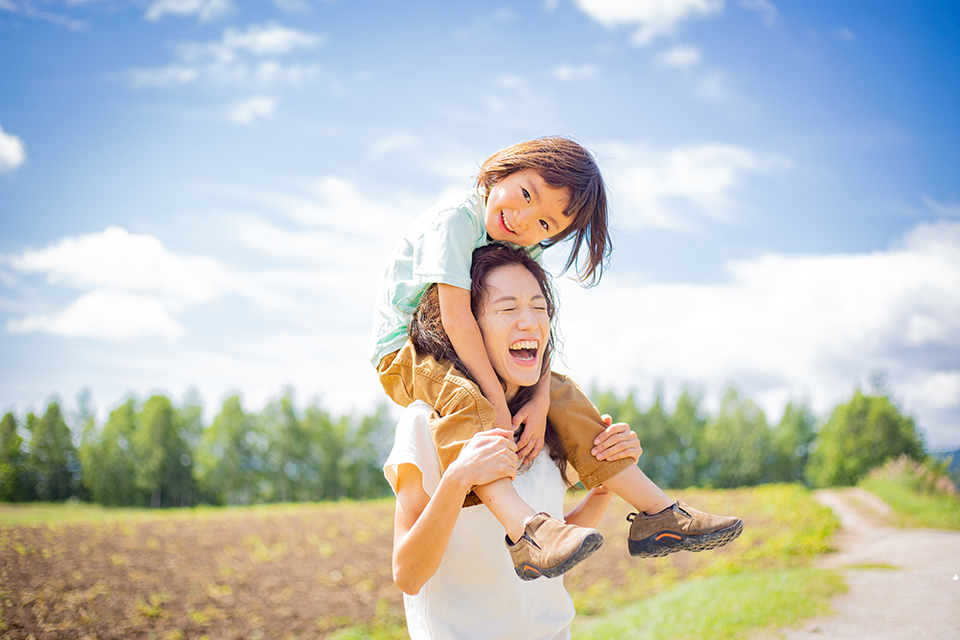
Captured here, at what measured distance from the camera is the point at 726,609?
20.7ft

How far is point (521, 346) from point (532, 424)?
0.28 meters

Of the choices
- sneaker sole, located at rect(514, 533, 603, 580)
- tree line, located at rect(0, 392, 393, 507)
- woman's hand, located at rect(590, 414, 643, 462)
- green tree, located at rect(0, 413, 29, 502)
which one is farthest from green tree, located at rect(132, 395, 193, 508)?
sneaker sole, located at rect(514, 533, 603, 580)

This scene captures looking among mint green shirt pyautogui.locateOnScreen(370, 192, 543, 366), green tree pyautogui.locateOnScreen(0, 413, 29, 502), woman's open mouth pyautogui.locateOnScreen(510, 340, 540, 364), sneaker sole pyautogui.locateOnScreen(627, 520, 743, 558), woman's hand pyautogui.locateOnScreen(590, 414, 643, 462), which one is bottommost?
green tree pyautogui.locateOnScreen(0, 413, 29, 502)

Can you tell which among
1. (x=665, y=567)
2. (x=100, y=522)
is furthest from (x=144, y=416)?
(x=665, y=567)

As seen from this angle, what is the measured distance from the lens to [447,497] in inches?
71.4

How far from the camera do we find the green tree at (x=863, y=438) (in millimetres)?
21938

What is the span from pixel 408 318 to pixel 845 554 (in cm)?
895

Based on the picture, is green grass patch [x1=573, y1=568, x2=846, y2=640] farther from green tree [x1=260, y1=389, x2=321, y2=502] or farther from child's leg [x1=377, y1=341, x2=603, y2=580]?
green tree [x1=260, y1=389, x2=321, y2=502]

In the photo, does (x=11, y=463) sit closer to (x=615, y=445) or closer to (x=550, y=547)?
(x=615, y=445)

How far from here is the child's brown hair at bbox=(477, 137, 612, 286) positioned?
2332 mm

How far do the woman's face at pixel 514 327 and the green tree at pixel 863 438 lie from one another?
23.8 m

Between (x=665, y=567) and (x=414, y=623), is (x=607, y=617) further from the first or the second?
(x=414, y=623)

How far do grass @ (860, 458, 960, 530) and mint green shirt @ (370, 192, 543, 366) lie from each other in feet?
37.3

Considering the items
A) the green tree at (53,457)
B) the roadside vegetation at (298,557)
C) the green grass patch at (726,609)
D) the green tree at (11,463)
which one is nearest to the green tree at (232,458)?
the roadside vegetation at (298,557)
